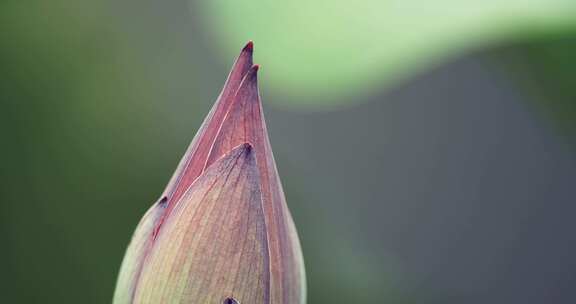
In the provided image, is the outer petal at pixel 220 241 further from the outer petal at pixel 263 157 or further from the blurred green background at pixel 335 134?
the blurred green background at pixel 335 134

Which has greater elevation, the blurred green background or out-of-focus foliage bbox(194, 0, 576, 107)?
out-of-focus foliage bbox(194, 0, 576, 107)

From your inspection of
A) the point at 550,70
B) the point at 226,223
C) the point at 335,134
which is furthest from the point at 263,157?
the point at 335,134

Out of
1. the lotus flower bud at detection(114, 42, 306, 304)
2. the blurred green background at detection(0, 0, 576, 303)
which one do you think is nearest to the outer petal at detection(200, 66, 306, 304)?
the lotus flower bud at detection(114, 42, 306, 304)

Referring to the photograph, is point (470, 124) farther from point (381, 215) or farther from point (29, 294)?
point (29, 294)

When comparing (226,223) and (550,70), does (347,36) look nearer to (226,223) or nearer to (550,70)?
(550,70)

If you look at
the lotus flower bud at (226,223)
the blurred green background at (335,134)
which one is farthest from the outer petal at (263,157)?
the blurred green background at (335,134)

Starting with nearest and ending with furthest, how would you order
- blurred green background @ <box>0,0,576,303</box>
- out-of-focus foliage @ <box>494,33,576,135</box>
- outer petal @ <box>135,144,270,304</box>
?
1. outer petal @ <box>135,144,270,304</box>
2. out-of-focus foliage @ <box>494,33,576,135</box>
3. blurred green background @ <box>0,0,576,303</box>

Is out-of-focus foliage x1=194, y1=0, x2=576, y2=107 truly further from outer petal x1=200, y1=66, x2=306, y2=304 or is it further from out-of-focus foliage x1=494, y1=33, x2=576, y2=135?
outer petal x1=200, y1=66, x2=306, y2=304
